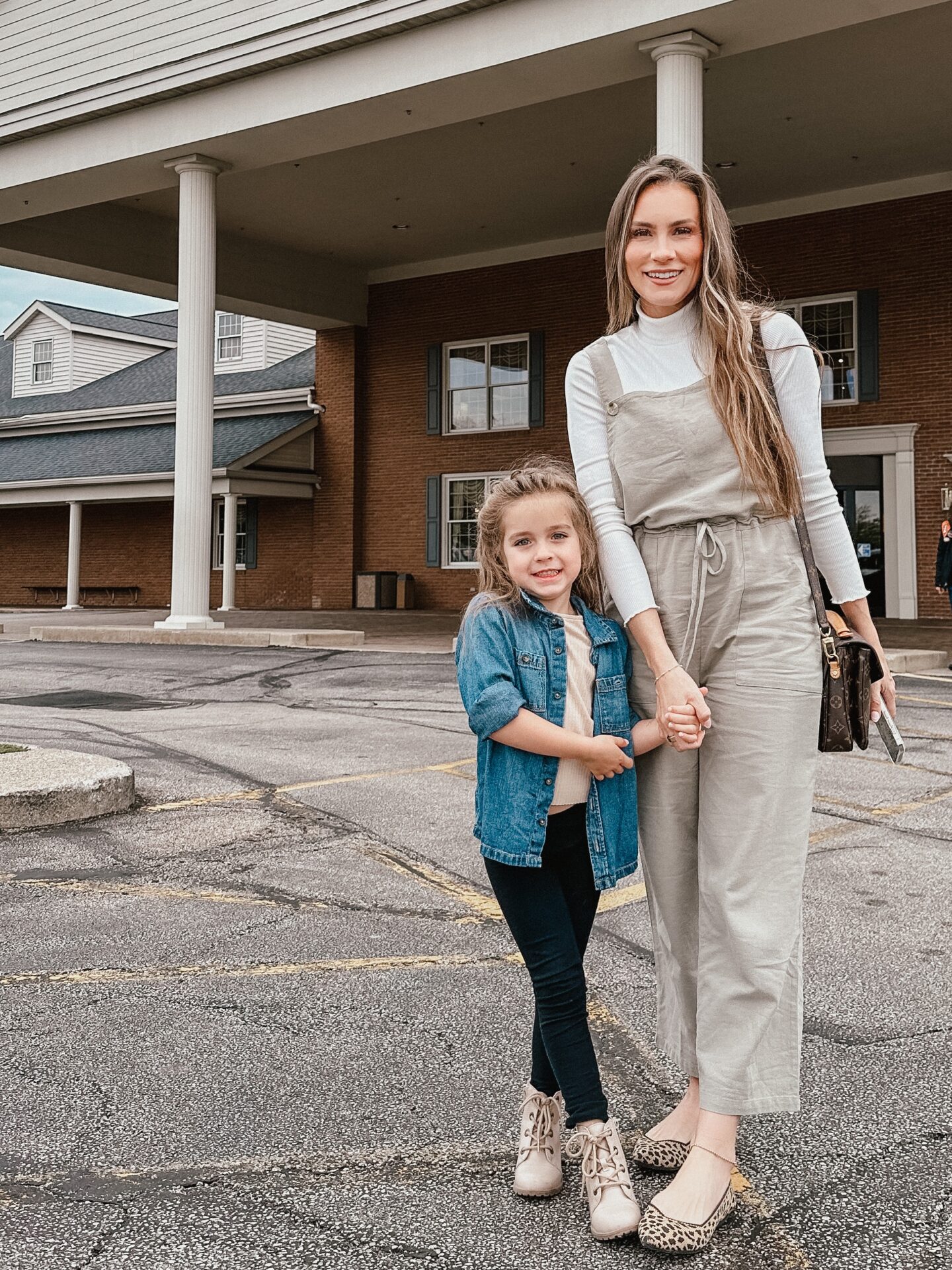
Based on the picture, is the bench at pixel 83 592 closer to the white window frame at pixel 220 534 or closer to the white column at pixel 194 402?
the white window frame at pixel 220 534

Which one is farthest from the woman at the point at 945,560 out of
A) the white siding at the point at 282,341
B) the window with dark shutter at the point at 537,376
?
the white siding at the point at 282,341

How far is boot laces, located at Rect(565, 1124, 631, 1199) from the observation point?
2.22 metres

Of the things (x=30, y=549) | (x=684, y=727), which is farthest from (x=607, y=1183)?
(x=30, y=549)

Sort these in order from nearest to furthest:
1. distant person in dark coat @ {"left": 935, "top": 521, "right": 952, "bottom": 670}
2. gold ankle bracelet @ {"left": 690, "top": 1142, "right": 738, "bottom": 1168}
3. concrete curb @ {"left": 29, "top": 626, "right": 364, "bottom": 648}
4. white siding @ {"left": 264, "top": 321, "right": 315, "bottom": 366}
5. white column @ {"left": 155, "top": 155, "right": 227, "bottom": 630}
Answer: gold ankle bracelet @ {"left": 690, "top": 1142, "right": 738, "bottom": 1168}
distant person in dark coat @ {"left": 935, "top": 521, "right": 952, "bottom": 670}
concrete curb @ {"left": 29, "top": 626, "right": 364, "bottom": 648}
white column @ {"left": 155, "top": 155, "right": 227, "bottom": 630}
white siding @ {"left": 264, "top": 321, "right": 315, "bottom": 366}

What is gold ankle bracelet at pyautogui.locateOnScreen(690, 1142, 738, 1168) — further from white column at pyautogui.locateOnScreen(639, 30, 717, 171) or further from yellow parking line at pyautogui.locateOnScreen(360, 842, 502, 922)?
white column at pyautogui.locateOnScreen(639, 30, 717, 171)

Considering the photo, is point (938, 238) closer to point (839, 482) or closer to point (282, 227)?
point (839, 482)

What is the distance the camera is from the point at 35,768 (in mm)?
6012

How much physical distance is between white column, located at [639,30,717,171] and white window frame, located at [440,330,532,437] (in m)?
12.2

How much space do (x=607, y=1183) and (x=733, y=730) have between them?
0.85m

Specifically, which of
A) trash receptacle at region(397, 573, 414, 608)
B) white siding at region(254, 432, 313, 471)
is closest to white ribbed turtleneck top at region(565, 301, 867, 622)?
trash receptacle at region(397, 573, 414, 608)

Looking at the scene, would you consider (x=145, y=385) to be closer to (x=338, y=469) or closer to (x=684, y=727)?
(x=338, y=469)

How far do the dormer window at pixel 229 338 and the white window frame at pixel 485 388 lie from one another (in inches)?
333

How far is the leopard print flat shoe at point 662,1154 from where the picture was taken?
241 cm

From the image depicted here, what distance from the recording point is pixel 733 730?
225 centimetres
